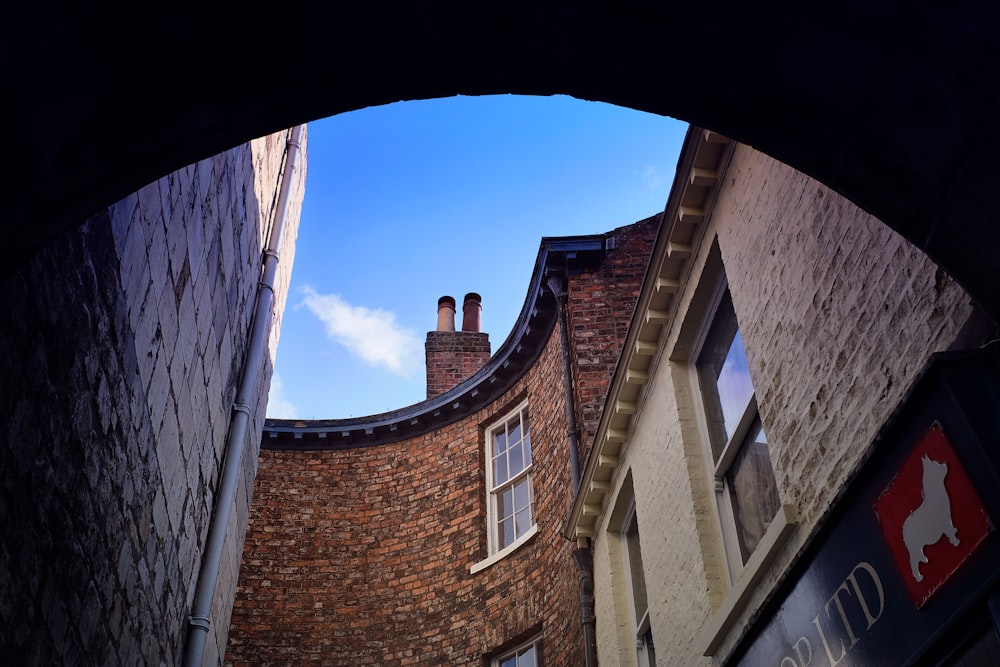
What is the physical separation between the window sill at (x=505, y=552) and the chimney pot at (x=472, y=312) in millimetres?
7825

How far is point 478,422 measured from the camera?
1661 centimetres

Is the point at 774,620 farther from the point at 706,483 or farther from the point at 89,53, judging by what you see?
the point at 89,53

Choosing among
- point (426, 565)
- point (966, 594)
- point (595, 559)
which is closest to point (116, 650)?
point (966, 594)

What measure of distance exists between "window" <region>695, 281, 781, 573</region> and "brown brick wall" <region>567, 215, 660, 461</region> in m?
4.63

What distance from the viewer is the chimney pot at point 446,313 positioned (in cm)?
2178

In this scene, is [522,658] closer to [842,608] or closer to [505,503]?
[505,503]

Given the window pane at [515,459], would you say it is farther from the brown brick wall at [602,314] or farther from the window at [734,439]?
the window at [734,439]

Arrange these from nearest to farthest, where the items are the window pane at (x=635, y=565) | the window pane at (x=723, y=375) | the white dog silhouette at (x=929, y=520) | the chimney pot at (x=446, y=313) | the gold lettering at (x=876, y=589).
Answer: the white dog silhouette at (x=929, y=520) → the gold lettering at (x=876, y=589) → the window pane at (x=723, y=375) → the window pane at (x=635, y=565) → the chimney pot at (x=446, y=313)

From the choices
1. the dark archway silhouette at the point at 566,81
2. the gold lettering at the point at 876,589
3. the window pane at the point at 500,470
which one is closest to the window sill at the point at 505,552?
the window pane at the point at 500,470

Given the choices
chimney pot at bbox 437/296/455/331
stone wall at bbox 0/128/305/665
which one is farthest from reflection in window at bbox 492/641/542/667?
chimney pot at bbox 437/296/455/331

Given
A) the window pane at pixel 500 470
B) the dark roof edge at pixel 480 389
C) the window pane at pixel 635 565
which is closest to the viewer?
the window pane at pixel 635 565

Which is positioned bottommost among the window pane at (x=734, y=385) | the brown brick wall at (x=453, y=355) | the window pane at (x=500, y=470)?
the window pane at (x=734, y=385)

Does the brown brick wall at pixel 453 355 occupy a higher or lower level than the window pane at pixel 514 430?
higher

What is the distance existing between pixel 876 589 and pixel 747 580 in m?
1.77
